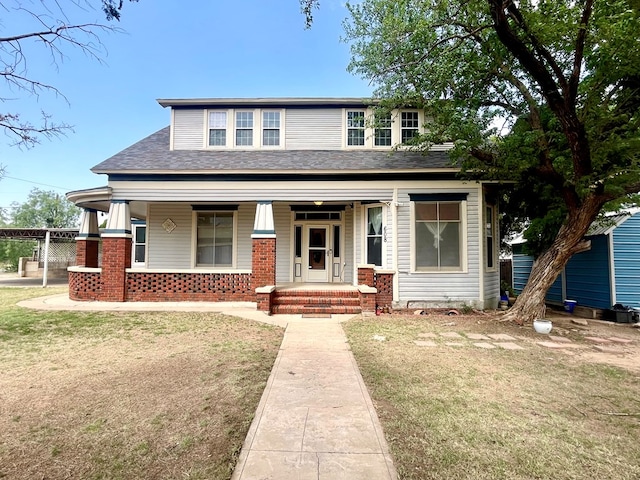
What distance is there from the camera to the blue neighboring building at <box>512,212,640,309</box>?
9.23m

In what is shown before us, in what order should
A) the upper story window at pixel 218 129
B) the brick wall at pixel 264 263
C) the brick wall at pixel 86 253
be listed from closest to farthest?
1. the brick wall at pixel 264 263
2. the brick wall at pixel 86 253
3. the upper story window at pixel 218 129

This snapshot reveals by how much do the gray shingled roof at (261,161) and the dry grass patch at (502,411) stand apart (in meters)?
5.61

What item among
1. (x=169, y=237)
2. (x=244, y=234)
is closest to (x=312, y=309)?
(x=244, y=234)

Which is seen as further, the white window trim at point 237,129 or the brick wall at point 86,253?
the white window trim at point 237,129

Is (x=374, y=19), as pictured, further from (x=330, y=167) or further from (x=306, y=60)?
(x=306, y=60)

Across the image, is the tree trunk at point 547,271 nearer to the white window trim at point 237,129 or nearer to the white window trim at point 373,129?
the white window trim at point 373,129

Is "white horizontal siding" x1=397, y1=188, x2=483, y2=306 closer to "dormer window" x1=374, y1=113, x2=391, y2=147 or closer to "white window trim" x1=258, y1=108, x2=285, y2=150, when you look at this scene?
"dormer window" x1=374, y1=113, x2=391, y2=147

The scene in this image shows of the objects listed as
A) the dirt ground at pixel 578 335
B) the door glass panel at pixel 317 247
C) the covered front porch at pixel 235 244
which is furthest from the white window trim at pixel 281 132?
the dirt ground at pixel 578 335

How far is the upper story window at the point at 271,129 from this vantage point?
11.1 meters

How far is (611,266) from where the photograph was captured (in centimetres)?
938

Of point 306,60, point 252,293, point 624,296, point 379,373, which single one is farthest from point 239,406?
point 306,60

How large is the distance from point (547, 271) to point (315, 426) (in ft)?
24.0

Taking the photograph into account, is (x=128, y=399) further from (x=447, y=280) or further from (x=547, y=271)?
(x=547, y=271)

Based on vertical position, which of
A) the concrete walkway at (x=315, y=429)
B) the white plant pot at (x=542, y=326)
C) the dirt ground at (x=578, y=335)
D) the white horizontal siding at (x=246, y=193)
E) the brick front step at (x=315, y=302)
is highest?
the white horizontal siding at (x=246, y=193)
